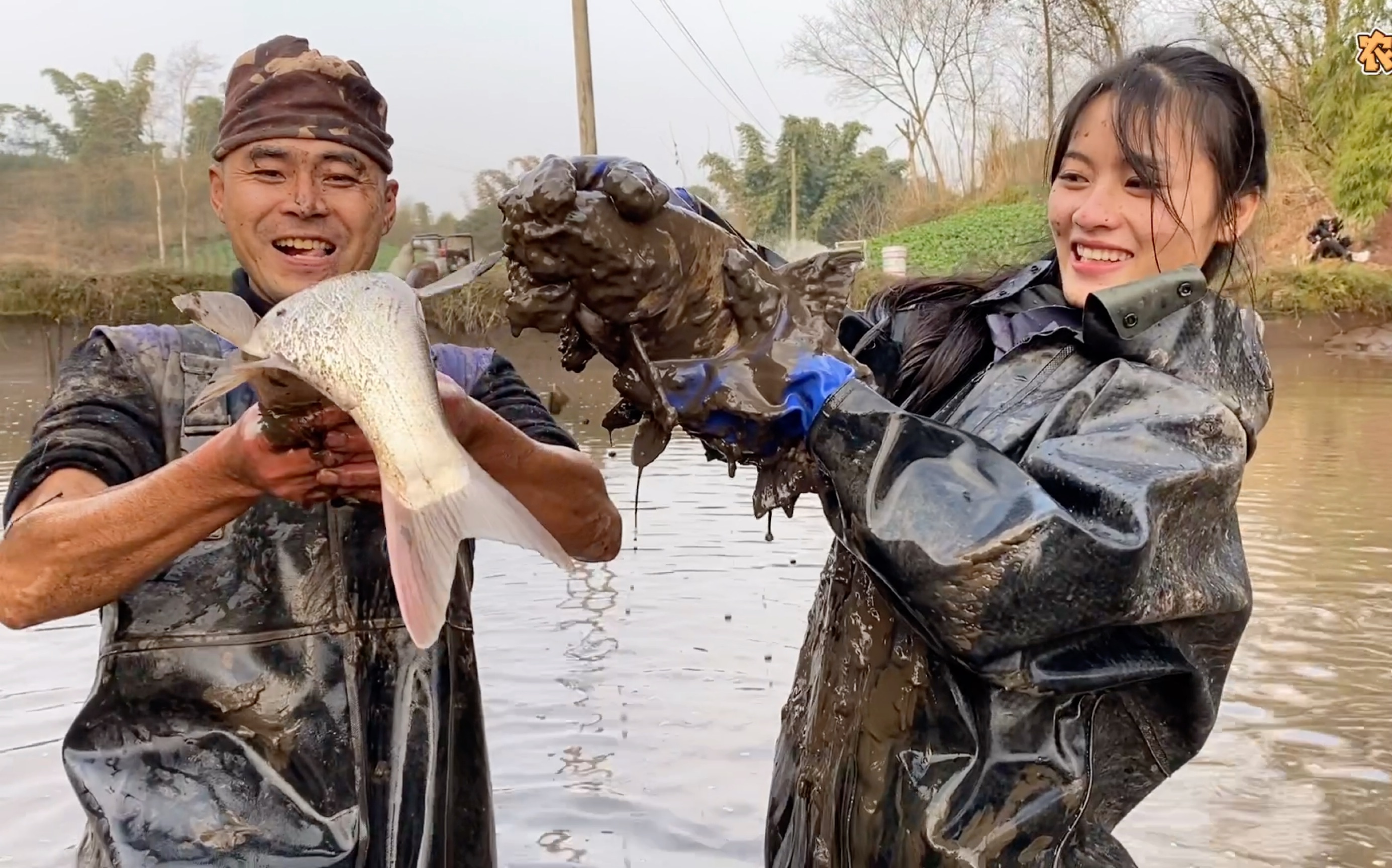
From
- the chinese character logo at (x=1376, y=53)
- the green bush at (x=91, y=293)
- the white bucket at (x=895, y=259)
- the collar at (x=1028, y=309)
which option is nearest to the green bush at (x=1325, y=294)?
the white bucket at (x=895, y=259)

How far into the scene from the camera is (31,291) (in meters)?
17.6

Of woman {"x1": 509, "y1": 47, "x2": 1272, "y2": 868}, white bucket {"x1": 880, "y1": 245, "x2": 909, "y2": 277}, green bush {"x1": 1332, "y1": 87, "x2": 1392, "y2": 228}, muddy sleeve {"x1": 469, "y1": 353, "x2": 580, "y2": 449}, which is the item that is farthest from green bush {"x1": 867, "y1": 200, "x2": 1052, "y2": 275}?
woman {"x1": 509, "y1": 47, "x2": 1272, "y2": 868}

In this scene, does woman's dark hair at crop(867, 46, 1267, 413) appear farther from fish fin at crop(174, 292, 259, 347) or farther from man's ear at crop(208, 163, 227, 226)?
man's ear at crop(208, 163, 227, 226)

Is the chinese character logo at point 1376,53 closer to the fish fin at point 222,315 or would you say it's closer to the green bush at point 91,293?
the green bush at point 91,293

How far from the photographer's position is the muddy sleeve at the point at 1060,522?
1.60 m

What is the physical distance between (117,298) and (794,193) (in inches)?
736

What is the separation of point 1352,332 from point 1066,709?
908 inches

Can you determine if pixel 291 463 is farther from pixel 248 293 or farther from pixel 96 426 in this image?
pixel 248 293

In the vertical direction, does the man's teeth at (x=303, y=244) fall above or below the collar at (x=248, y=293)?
above

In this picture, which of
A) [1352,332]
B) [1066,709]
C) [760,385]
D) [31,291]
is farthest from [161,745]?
[1352,332]

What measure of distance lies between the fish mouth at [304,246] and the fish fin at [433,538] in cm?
74

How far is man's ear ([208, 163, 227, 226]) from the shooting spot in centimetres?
250

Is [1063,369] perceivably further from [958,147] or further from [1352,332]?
[958,147]

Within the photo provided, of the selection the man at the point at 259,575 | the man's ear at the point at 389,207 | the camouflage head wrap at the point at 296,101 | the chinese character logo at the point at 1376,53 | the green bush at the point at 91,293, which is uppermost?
the chinese character logo at the point at 1376,53
